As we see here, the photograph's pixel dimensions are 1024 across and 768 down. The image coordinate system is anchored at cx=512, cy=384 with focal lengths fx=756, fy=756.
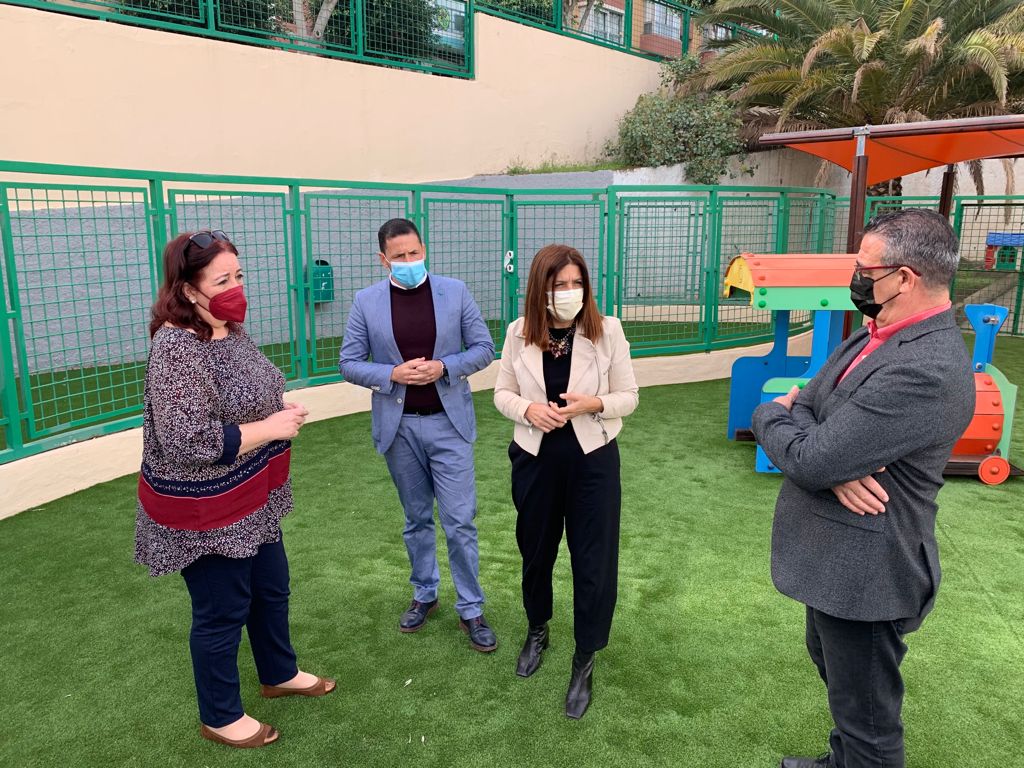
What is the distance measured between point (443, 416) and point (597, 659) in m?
1.20

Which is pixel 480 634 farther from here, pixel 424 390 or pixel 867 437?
pixel 867 437

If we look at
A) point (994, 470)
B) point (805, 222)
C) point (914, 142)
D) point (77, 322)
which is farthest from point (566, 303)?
point (805, 222)

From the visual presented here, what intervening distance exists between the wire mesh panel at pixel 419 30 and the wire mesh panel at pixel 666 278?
5.04m

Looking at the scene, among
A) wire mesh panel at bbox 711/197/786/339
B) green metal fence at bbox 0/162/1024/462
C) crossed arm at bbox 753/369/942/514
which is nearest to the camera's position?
crossed arm at bbox 753/369/942/514

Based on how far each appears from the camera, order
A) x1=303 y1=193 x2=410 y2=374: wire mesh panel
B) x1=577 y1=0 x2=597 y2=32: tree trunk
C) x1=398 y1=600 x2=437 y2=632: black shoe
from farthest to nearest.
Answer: x1=577 y1=0 x2=597 y2=32: tree trunk, x1=303 y1=193 x2=410 y2=374: wire mesh panel, x1=398 y1=600 x2=437 y2=632: black shoe

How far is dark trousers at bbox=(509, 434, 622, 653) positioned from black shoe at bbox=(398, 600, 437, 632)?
34.0 inches

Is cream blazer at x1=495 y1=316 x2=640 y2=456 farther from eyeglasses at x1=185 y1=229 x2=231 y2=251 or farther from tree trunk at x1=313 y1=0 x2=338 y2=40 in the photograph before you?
tree trunk at x1=313 y1=0 x2=338 y2=40

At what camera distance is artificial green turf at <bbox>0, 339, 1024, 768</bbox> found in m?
2.63

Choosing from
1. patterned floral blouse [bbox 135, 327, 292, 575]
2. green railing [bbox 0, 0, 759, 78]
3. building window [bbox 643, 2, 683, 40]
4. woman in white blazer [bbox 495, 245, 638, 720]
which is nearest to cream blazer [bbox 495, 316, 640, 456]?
woman in white blazer [bbox 495, 245, 638, 720]

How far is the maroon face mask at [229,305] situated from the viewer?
233 centimetres

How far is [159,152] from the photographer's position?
953cm

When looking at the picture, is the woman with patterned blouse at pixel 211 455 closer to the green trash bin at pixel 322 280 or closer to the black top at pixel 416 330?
the black top at pixel 416 330

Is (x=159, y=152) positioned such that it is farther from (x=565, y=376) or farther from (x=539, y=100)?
(x=565, y=376)

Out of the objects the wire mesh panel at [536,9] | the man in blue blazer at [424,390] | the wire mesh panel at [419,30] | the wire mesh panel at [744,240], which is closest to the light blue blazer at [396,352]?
the man in blue blazer at [424,390]
